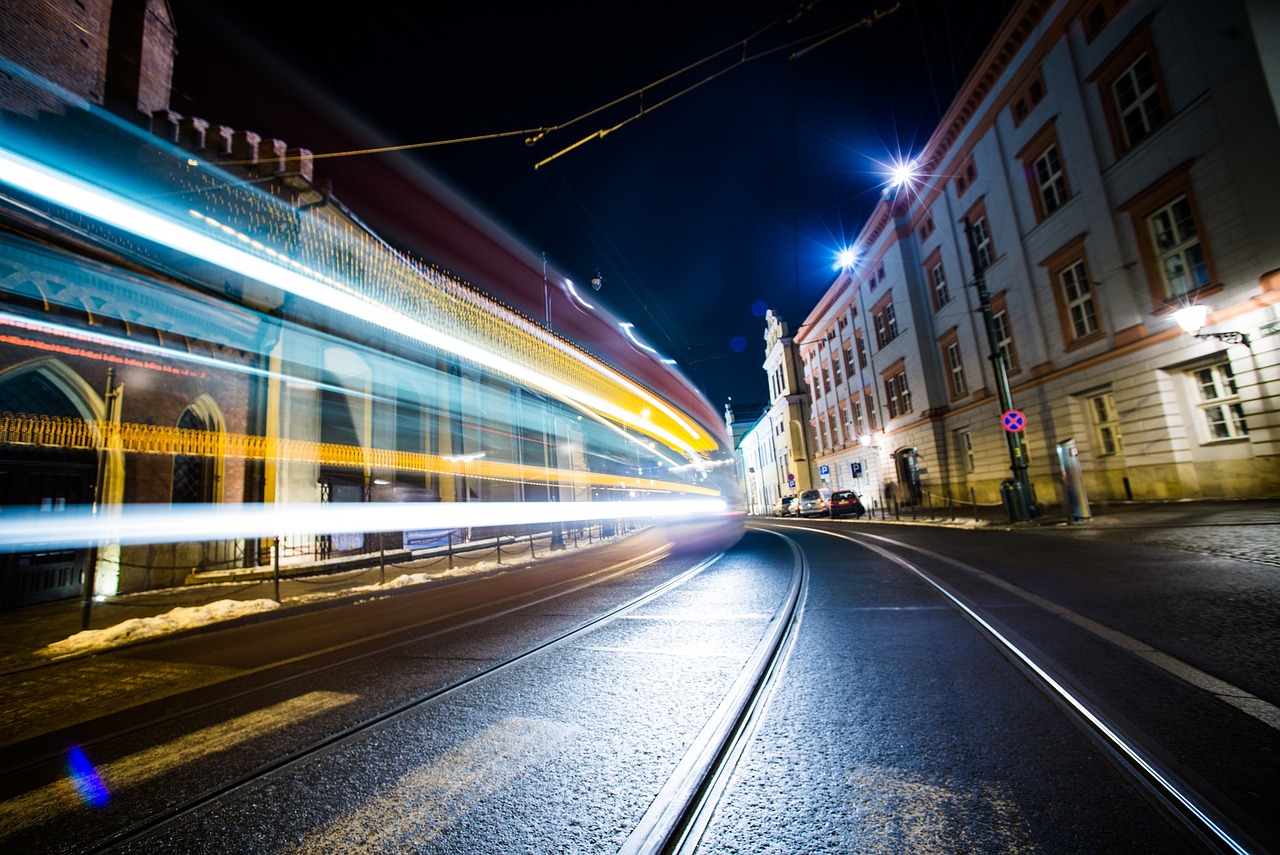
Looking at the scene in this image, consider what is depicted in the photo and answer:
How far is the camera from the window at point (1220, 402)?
39.2ft

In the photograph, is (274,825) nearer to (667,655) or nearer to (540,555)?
(667,655)

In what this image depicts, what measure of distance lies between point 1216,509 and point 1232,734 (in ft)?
40.5

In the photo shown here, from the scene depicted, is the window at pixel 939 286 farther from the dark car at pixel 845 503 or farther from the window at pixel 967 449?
the dark car at pixel 845 503

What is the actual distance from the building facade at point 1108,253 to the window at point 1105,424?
58 mm

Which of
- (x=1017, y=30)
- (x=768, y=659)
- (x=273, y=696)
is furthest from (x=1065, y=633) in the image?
(x=1017, y=30)

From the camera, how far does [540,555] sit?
51.6 ft

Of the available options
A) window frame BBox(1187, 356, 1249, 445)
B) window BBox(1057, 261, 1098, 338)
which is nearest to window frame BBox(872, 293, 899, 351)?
window BBox(1057, 261, 1098, 338)

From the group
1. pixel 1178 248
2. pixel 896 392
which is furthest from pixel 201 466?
pixel 896 392

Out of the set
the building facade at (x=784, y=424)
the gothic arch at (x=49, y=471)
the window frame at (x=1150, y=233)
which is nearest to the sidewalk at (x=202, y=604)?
the gothic arch at (x=49, y=471)

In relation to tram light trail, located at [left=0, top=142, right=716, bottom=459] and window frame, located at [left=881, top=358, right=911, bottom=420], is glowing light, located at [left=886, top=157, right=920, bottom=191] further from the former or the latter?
tram light trail, located at [left=0, top=142, right=716, bottom=459]

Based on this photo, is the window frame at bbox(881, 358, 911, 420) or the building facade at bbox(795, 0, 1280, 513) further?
the window frame at bbox(881, 358, 911, 420)

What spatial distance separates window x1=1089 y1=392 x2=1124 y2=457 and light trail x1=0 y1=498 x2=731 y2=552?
16269 mm

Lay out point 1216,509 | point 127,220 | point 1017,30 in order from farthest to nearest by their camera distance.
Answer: point 1017,30, point 1216,509, point 127,220

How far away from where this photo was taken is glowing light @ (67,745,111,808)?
99.6 inches
